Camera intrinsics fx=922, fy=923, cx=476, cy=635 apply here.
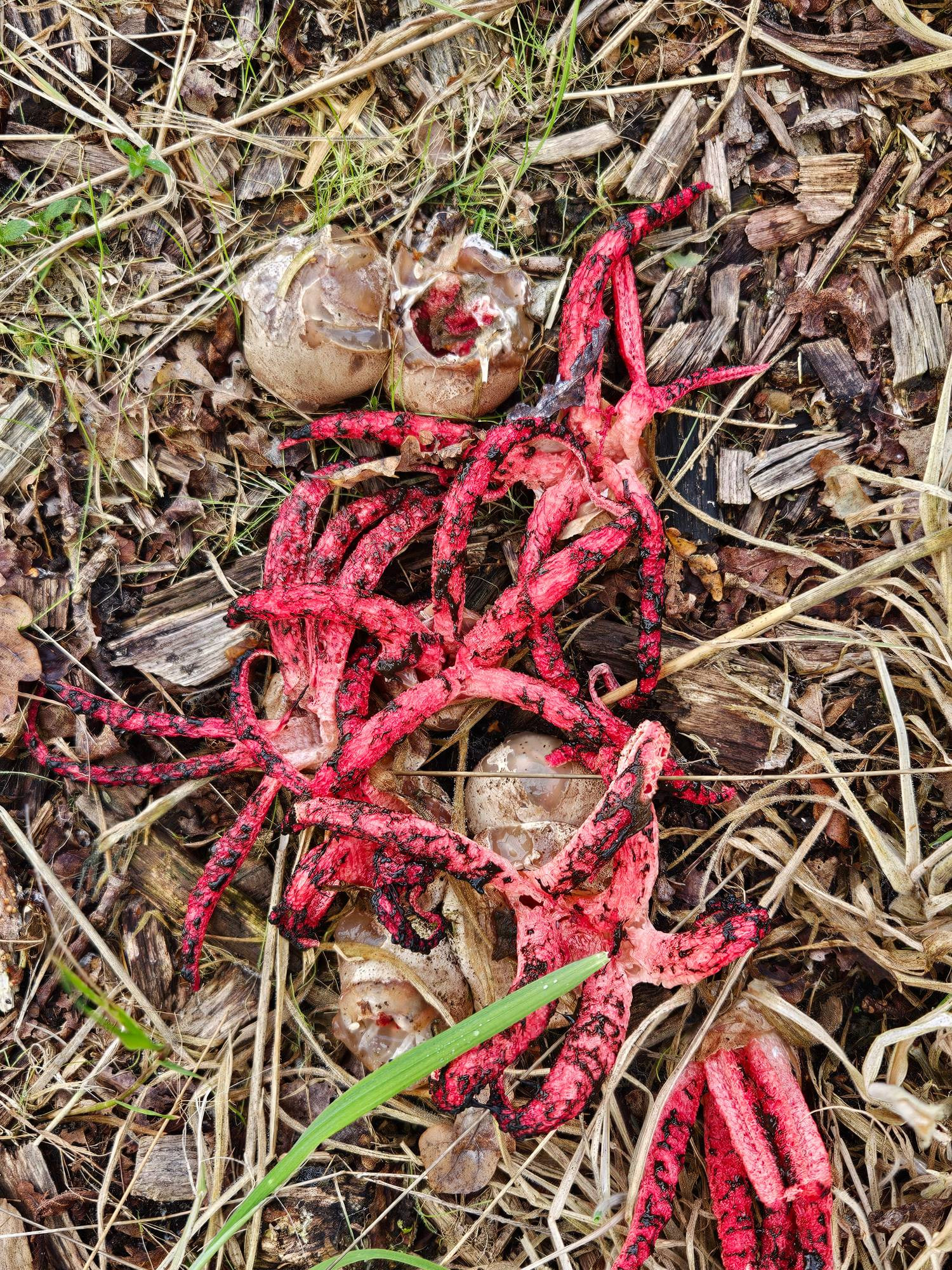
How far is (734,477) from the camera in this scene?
8.32 ft

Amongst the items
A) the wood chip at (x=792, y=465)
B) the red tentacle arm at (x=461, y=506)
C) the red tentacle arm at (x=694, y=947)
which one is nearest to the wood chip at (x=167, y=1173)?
the red tentacle arm at (x=694, y=947)

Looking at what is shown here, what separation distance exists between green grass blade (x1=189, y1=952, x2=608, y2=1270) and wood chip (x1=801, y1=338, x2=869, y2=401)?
1632mm

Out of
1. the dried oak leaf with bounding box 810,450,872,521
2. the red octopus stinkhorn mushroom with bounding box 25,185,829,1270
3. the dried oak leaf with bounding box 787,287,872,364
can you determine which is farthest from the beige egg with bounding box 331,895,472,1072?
the dried oak leaf with bounding box 787,287,872,364

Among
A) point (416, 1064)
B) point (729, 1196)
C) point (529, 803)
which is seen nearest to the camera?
point (416, 1064)

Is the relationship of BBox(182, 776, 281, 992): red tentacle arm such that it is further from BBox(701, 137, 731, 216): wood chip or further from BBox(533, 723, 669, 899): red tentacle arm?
BBox(701, 137, 731, 216): wood chip

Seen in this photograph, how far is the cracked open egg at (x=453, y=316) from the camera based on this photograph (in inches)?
93.3

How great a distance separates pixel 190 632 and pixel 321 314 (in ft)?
3.11

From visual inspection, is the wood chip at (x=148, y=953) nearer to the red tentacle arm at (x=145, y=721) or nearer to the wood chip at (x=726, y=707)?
the red tentacle arm at (x=145, y=721)

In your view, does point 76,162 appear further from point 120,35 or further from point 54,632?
point 54,632

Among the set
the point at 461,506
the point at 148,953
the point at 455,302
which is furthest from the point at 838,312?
the point at 148,953

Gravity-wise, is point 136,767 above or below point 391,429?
below

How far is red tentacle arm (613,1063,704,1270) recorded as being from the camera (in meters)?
2.13

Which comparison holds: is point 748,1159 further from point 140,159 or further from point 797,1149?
point 140,159

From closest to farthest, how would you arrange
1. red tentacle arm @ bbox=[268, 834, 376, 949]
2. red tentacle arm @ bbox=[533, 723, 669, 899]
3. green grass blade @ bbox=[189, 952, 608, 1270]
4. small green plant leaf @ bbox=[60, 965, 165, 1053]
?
small green plant leaf @ bbox=[60, 965, 165, 1053]
green grass blade @ bbox=[189, 952, 608, 1270]
red tentacle arm @ bbox=[533, 723, 669, 899]
red tentacle arm @ bbox=[268, 834, 376, 949]
